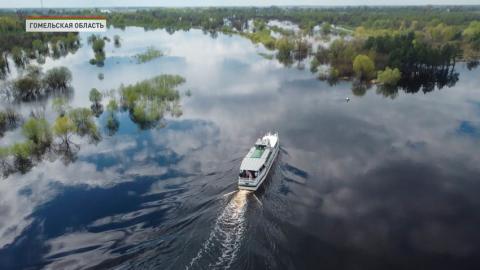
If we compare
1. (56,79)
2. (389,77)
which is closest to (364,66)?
(389,77)

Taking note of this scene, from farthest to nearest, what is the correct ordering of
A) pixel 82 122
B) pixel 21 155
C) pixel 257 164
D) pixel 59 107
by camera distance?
pixel 59 107, pixel 82 122, pixel 21 155, pixel 257 164

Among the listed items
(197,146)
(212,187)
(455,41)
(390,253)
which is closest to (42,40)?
(197,146)

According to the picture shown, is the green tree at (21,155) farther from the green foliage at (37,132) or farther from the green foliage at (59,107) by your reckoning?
the green foliage at (59,107)

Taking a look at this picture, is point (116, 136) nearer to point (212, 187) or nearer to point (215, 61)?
point (212, 187)

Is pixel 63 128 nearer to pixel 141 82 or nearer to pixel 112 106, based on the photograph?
pixel 112 106

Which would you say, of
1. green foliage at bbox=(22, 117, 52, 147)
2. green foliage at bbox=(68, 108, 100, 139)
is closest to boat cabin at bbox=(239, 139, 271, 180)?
green foliage at bbox=(68, 108, 100, 139)

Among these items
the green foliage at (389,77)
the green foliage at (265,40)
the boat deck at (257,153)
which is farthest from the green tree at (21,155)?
the green foliage at (265,40)
